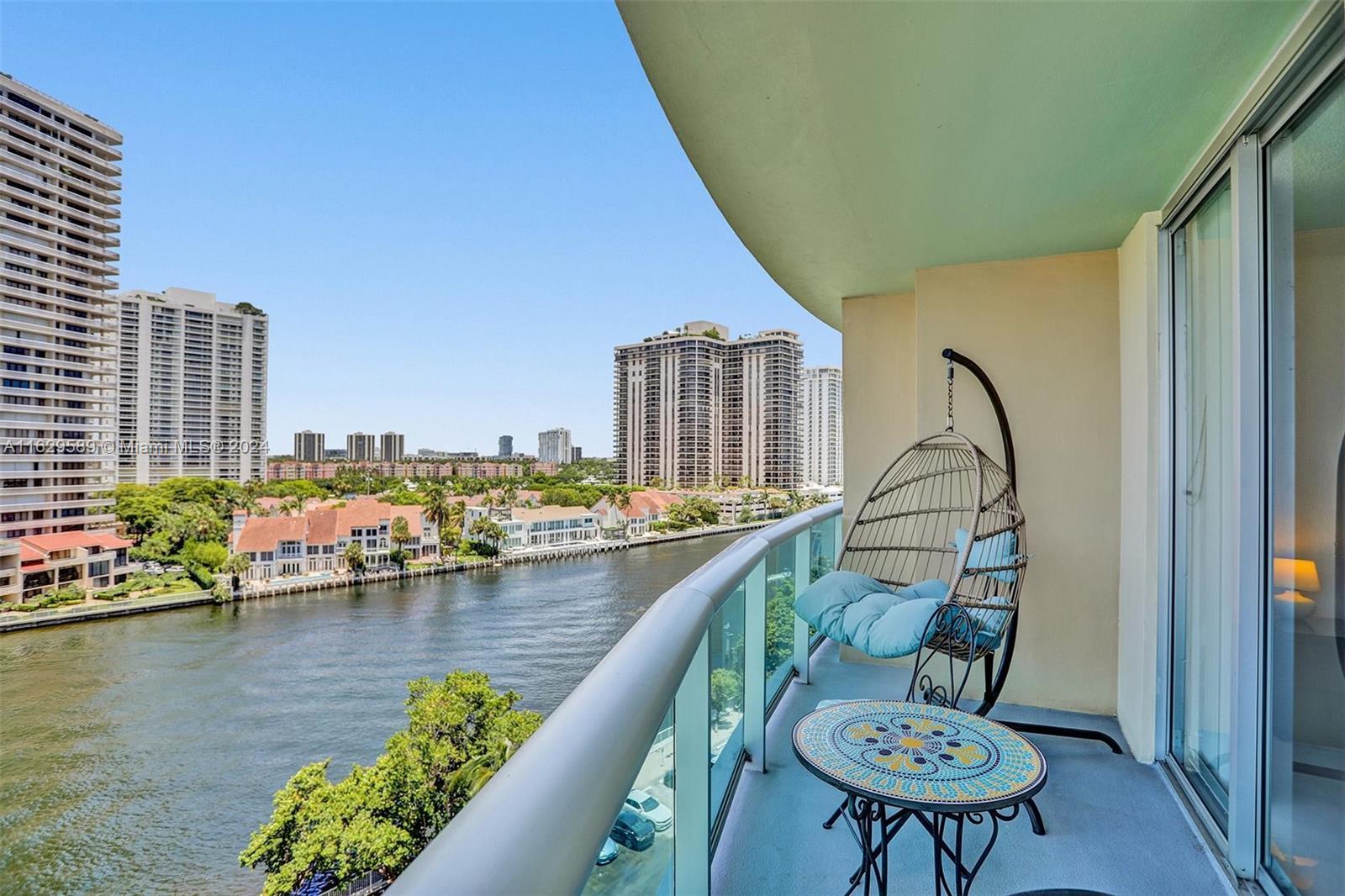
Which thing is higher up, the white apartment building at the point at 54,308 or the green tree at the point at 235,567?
the white apartment building at the point at 54,308

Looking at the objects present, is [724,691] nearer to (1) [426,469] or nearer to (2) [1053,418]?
(2) [1053,418]

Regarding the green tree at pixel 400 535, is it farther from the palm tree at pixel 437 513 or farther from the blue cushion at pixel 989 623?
the blue cushion at pixel 989 623

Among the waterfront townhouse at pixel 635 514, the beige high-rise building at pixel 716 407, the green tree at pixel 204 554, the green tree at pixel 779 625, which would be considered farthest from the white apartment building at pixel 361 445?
the green tree at pixel 779 625

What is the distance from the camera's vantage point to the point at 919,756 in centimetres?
136

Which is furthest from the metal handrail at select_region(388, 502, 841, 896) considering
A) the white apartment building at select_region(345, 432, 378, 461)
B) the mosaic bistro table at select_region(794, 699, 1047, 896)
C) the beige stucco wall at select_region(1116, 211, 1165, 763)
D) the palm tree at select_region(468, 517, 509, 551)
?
the white apartment building at select_region(345, 432, 378, 461)

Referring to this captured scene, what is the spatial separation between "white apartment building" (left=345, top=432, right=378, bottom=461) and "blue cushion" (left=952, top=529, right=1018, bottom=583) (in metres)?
49.0

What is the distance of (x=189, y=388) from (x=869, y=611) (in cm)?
3756

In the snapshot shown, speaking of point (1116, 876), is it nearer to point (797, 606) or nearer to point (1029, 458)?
point (797, 606)

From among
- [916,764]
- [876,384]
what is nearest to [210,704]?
[876,384]

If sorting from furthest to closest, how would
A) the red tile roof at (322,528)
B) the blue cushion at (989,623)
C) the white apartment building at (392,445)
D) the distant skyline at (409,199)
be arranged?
the white apartment building at (392,445)
the distant skyline at (409,199)
the red tile roof at (322,528)
the blue cushion at (989,623)

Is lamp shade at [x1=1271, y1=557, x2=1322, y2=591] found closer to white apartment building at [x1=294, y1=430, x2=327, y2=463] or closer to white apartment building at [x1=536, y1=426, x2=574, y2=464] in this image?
white apartment building at [x1=294, y1=430, x2=327, y2=463]

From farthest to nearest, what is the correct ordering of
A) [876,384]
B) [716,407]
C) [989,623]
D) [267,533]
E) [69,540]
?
[716,407] → [267,533] → [69,540] → [876,384] → [989,623]

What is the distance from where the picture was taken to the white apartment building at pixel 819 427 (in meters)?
29.1

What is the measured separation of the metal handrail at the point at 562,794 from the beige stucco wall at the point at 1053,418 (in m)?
2.84
